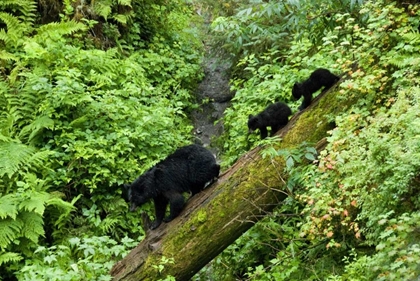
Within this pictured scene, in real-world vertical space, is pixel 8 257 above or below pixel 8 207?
below

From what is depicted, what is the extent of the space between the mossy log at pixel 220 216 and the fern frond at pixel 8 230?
2.01 metres

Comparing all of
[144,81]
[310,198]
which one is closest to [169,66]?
[144,81]

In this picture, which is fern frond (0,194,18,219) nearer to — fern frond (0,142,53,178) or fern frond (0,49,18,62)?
fern frond (0,142,53,178)

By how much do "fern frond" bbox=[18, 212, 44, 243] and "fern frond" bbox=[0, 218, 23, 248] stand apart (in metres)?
0.08

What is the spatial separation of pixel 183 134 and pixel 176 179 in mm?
4826

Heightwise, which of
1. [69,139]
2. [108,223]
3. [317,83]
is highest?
[69,139]

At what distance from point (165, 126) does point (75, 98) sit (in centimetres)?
196

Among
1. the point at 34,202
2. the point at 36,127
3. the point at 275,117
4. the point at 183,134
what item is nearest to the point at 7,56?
the point at 36,127

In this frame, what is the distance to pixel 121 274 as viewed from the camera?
656cm

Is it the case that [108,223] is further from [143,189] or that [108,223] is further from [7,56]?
[7,56]

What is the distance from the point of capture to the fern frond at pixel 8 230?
7.54 m

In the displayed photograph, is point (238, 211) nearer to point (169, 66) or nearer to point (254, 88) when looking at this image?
point (254, 88)

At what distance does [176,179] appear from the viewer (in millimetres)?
7109

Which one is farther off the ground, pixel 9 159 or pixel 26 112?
pixel 26 112
